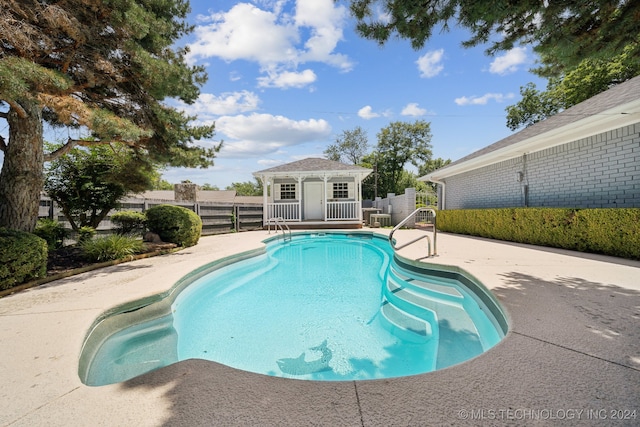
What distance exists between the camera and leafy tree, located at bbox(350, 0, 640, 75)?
283 cm

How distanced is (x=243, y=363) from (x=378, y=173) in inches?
1185

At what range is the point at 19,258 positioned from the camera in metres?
3.82

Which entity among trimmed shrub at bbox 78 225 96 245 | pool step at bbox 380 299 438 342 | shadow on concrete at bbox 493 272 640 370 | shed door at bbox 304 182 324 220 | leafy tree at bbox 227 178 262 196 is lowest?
pool step at bbox 380 299 438 342

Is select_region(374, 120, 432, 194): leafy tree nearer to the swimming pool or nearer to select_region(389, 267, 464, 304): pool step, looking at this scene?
select_region(389, 267, 464, 304): pool step

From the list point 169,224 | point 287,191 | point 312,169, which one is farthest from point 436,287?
point 287,191

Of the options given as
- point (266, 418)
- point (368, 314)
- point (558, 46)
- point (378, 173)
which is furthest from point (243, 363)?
point (378, 173)

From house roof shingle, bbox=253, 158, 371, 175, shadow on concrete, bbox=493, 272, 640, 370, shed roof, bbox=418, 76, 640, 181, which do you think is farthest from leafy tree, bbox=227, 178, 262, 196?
shadow on concrete, bbox=493, 272, 640, 370

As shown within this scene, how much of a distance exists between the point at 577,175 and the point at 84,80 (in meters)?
11.4

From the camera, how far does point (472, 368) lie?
169 cm

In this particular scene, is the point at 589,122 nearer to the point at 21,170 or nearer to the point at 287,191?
the point at 21,170

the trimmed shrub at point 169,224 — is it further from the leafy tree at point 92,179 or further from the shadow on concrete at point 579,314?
the shadow on concrete at point 579,314

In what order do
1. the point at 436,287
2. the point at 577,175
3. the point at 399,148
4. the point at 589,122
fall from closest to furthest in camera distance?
1. the point at 436,287
2. the point at 589,122
3. the point at 577,175
4. the point at 399,148

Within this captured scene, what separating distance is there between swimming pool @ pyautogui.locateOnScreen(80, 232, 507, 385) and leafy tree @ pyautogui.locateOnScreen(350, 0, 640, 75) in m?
3.13

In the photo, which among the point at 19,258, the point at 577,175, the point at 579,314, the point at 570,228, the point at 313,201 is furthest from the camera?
the point at 313,201
